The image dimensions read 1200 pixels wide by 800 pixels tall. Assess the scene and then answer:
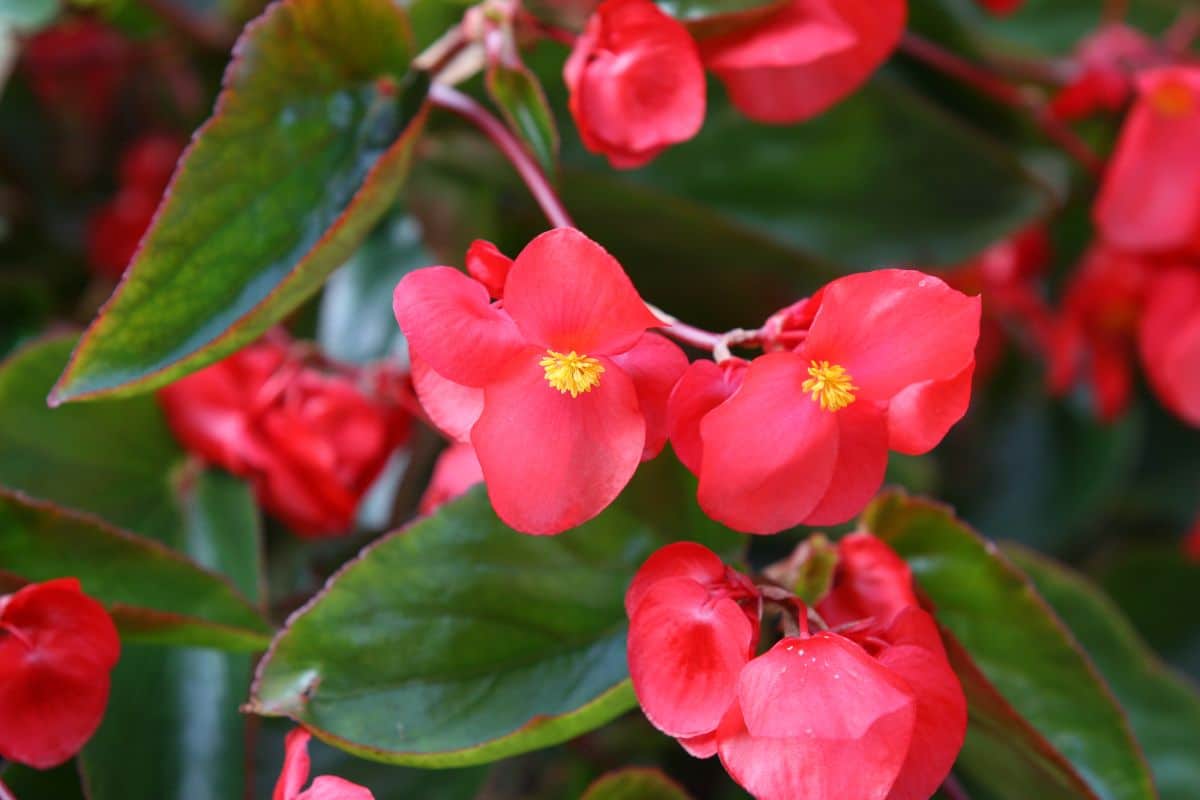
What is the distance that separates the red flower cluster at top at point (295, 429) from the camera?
21.3 inches

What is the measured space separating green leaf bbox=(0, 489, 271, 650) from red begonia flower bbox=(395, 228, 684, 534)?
14 cm

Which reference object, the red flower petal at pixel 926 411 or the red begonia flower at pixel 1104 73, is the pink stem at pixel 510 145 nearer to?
the red flower petal at pixel 926 411

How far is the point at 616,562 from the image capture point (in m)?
0.48

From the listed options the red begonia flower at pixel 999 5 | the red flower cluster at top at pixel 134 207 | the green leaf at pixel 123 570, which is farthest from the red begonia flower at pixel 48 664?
the red begonia flower at pixel 999 5

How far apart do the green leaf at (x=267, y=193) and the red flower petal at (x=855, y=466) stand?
19 centimetres

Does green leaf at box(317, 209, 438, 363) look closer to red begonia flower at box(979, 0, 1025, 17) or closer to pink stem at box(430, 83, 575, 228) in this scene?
pink stem at box(430, 83, 575, 228)

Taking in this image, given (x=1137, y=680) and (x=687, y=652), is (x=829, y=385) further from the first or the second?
(x=1137, y=680)

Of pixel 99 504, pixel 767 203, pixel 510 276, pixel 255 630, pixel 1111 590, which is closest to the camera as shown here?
pixel 510 276

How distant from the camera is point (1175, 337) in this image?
0.67 meters

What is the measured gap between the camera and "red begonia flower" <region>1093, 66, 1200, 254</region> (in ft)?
2.12

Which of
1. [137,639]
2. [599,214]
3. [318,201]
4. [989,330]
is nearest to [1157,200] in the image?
[989,330]

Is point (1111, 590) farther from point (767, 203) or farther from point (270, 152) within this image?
point (270, 152)

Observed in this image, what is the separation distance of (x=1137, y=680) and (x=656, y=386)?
1.22ft

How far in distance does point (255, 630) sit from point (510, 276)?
0.63 feet
